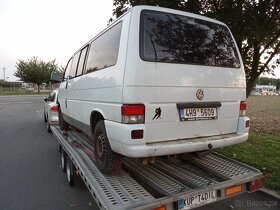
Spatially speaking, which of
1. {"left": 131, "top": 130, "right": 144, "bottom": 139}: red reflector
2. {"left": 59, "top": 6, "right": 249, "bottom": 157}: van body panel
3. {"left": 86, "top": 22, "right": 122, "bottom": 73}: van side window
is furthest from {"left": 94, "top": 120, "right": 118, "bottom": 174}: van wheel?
{"left": 86, "top": 22, "right": 122, "bottom": 73}: van side window

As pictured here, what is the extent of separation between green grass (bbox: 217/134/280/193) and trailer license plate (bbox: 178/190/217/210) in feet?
5.50

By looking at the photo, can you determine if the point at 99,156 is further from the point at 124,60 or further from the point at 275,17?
the point at 275,17

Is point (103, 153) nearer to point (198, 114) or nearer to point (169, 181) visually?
point (169, 181)

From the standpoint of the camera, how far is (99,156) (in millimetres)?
4359

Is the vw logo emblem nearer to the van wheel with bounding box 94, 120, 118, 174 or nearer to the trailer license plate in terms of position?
the trailer license plate

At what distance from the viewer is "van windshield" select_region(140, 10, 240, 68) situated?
3768 millimetres

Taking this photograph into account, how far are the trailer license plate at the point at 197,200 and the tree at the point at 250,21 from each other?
5.15 metres

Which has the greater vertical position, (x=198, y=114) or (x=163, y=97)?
(x=163, y=97)

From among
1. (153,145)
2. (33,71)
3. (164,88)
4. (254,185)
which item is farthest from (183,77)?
(33,71)

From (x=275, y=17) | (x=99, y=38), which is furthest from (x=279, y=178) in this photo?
(x=275, y=17)

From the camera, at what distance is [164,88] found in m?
3.69

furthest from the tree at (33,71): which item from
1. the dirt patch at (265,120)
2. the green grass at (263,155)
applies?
the green grass at (263,155)

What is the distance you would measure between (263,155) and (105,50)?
4.23m

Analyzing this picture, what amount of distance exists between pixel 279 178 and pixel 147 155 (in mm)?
2692
